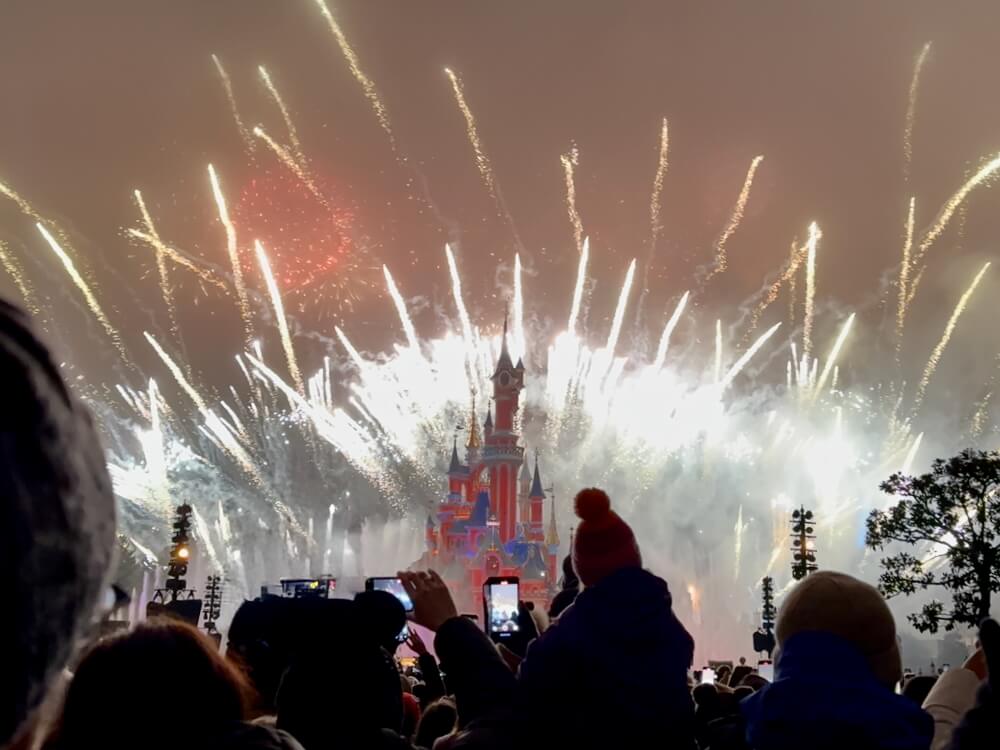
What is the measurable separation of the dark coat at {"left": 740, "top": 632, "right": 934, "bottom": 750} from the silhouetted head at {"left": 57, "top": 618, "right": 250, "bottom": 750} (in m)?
1.81

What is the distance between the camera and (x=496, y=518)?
7106 cm

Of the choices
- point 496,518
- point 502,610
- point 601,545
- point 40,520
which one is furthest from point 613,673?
point 496,518

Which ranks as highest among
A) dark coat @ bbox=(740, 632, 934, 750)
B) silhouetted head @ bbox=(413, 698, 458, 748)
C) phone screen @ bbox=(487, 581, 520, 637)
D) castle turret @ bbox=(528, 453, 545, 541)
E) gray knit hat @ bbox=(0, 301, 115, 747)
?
castle turret @ bbox=(528, 453, 545, 541)

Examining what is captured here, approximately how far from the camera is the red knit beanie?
12.1ft

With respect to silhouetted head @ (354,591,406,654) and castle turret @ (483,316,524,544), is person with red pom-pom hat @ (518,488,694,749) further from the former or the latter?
castle turret @ (483,316,524,544)

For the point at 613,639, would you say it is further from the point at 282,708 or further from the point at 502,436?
the point at 502,436

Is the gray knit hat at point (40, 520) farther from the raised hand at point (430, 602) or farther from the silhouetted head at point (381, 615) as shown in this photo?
the raised hand at point (430, 602)

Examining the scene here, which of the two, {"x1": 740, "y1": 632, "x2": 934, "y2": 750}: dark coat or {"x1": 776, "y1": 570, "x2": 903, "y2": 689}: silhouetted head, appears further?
{"x1": 776, "y1": 570, "x2": 903, "y2": 689}: silhouetted head

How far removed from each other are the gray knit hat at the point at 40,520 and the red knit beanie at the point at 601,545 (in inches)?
117

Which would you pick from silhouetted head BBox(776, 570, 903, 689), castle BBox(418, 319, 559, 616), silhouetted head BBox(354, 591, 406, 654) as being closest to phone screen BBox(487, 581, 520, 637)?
silhouetted head BBox(354, 591, 406, 654)

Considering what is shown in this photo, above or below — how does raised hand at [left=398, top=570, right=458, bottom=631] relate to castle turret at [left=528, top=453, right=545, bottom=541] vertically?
below

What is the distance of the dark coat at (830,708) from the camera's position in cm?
270

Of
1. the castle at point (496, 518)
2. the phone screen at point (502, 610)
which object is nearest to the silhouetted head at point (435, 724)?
the phone screen at point (502, 610)

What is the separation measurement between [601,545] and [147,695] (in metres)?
2.18
